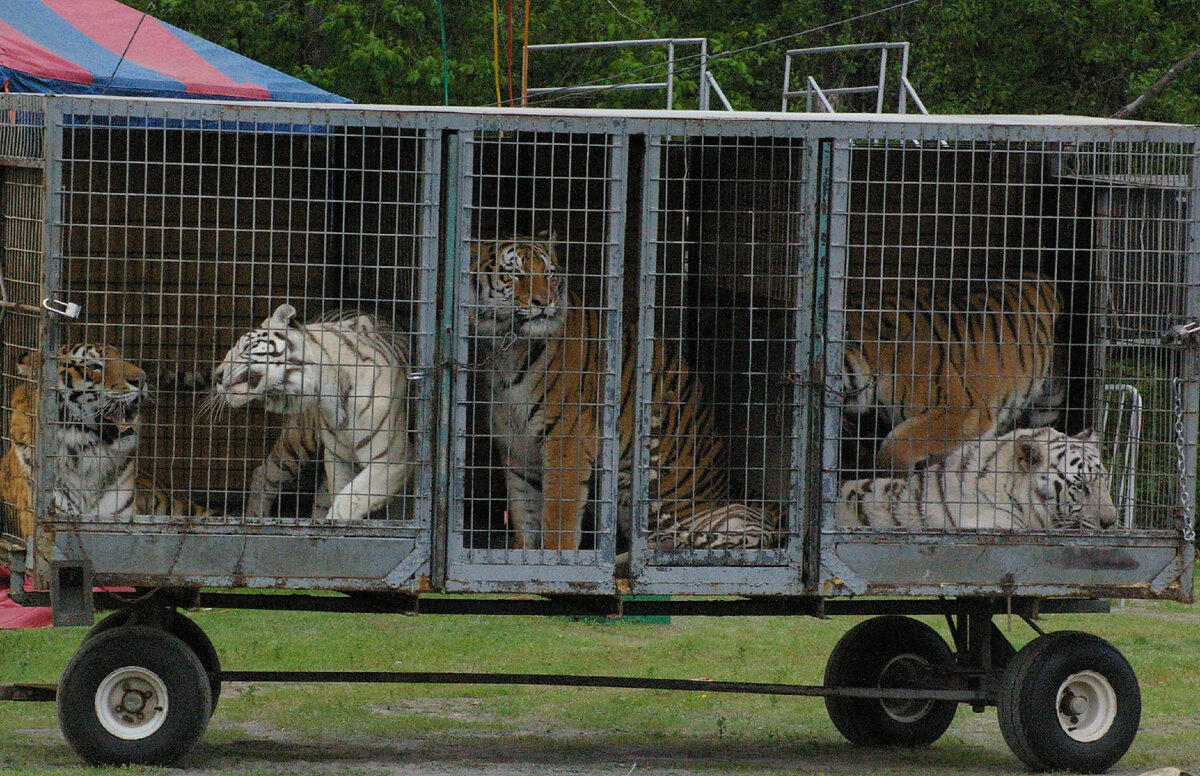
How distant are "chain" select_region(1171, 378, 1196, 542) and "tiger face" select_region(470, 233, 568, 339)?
7.43 feet

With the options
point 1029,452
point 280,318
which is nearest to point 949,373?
point 1029,452

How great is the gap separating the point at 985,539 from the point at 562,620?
4.89m

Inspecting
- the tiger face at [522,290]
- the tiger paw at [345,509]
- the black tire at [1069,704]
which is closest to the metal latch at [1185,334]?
the black tire at [1069,704]

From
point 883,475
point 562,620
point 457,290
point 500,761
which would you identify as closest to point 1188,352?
point 883,475

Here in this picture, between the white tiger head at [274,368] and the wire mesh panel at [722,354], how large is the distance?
122 centimetres

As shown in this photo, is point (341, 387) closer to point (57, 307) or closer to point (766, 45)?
point (57, 307)

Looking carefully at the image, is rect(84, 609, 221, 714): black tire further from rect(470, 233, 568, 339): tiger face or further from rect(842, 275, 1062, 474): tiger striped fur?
rect(842, 275, 1062, 474): tiger striped fur

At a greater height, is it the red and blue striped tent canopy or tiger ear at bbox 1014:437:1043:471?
the red and blue striped tent canopy

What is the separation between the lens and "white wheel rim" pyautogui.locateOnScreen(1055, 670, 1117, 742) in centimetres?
567

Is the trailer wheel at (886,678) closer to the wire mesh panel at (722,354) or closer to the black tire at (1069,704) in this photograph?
the wire mesh panel at (722,354)

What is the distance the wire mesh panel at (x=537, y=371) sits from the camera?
529 centimetres

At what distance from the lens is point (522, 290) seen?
6.16 m

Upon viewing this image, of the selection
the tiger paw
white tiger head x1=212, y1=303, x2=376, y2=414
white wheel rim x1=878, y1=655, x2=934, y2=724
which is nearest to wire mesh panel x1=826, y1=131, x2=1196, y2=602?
white wheel rim x1=878, y1=655, x2=934, y2=724

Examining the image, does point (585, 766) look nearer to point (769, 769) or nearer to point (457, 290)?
point (769, 769)
